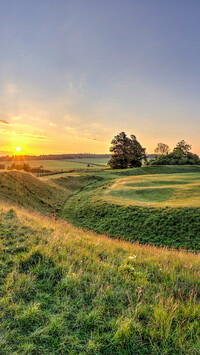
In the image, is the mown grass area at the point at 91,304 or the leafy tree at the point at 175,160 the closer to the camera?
the mown grass area at the point at 91,304

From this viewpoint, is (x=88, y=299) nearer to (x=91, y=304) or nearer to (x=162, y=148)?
(x=91, y=304)

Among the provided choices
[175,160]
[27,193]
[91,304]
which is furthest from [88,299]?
[175,160]

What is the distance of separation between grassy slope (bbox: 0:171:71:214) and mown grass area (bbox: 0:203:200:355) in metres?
15.6

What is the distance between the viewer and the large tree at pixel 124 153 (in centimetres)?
7762

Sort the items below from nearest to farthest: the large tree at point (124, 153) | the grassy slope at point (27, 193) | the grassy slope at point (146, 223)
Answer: the grassy slope at point (146, 223)
the grassy slope at point (27, 193)
the large tree at point (124, 153)

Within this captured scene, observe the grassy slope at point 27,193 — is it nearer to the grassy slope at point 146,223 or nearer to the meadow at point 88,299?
the grassy slope at point 146,223

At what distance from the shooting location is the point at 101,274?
4.69 m

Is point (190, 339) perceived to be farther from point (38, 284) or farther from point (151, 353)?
point (38, 284)

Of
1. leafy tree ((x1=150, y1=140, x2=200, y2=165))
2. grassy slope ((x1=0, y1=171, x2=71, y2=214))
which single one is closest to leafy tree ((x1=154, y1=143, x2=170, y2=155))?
leafy tree ((x1=150, y1=140, x2=200, y2=165))

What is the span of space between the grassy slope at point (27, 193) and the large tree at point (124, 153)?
172 ft

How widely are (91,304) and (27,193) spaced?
21.5 meters

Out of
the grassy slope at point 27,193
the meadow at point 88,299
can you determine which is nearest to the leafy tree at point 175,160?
the grassy slope at point 27,193

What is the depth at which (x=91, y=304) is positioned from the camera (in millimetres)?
3758

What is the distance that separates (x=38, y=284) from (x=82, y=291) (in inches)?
41.4
